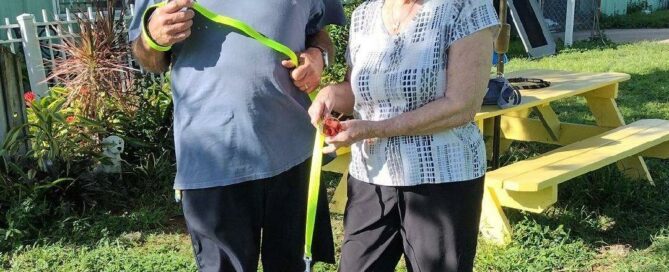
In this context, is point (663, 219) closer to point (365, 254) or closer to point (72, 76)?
point (365, 254)

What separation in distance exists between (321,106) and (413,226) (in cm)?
45

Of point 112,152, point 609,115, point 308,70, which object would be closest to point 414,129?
point 308,70

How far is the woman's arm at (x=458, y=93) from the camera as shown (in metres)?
2.02

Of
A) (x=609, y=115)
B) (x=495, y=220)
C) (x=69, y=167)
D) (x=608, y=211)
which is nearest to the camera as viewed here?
(x=495, y=220)

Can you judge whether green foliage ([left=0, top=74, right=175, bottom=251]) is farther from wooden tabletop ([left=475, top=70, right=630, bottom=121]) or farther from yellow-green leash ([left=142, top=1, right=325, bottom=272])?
yellow-green leash ([left=142, top=1, right=325, bottom=272])

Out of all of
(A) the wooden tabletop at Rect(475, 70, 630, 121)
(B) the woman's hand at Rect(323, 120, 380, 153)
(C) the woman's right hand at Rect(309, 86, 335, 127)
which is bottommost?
(A) the wooden tabletop at Rect(475, 70, 630, 121)

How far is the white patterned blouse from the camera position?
Answer: 2.05 metres

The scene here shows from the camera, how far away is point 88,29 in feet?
17.7

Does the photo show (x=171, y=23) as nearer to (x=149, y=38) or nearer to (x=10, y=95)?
(x=149, y=38)

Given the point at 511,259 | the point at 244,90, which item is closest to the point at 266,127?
the point at 244,90

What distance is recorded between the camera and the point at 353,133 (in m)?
2.05

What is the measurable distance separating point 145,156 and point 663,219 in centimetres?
342

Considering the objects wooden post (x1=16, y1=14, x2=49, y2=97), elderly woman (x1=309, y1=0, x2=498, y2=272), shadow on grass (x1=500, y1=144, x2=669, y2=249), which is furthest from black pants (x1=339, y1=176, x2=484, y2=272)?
wooden post (x1=16, y1=14, x2=49, y2=97)

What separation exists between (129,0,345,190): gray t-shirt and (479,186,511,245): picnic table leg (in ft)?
7.09
